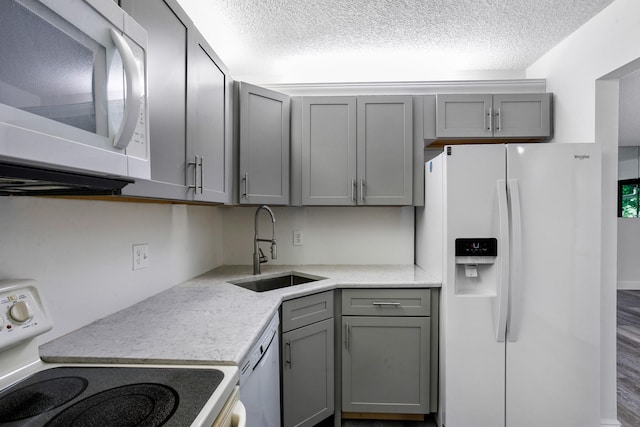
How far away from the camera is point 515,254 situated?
1679 millimetres

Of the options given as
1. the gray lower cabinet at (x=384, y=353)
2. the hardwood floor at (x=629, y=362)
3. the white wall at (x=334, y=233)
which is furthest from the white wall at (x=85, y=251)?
the hardwood floor at (x=629, y=362)

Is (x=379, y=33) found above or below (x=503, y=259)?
above

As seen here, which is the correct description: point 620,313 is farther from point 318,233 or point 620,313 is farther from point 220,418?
point 220,418

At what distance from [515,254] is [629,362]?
2.21 metres

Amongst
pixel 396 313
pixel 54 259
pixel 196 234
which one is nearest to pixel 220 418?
pixel 54 259

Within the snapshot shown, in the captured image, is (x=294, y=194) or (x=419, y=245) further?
(x=419, y=245)

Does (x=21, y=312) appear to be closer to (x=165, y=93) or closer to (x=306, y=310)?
(x=165, y=93)

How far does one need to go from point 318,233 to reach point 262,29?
4.87 ft

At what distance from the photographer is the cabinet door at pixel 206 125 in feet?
4.55

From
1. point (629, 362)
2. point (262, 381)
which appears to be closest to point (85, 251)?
point (262, 381)

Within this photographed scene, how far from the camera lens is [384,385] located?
1957mm

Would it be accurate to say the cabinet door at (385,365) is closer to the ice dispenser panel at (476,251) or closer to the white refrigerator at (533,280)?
the white refrigerator at (533,280)

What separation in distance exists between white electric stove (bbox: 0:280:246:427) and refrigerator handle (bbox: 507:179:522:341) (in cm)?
150

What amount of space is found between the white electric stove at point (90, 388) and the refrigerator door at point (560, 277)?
62.5 inches
